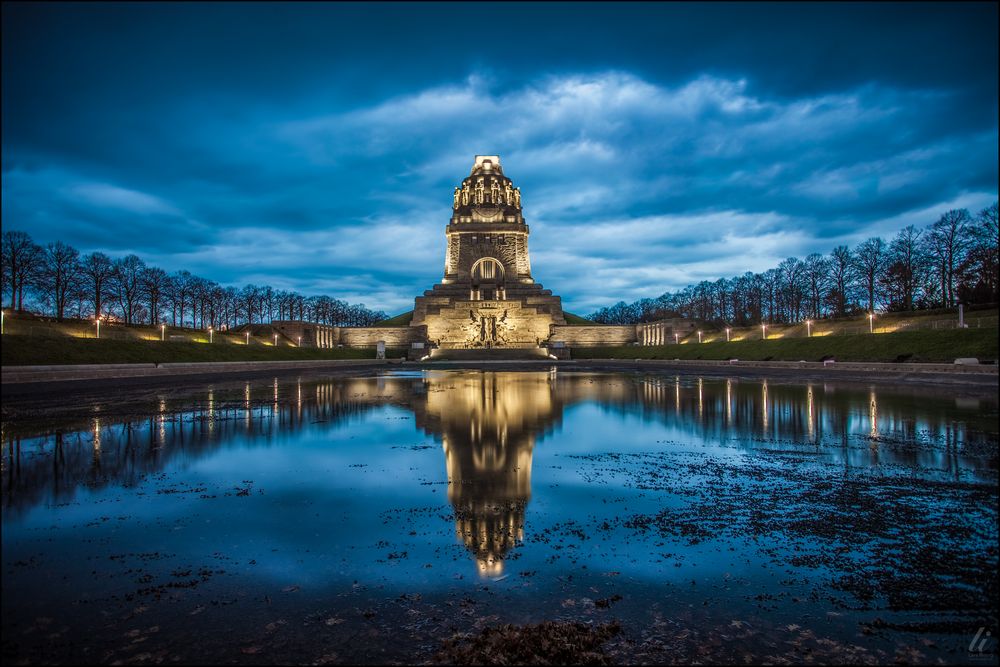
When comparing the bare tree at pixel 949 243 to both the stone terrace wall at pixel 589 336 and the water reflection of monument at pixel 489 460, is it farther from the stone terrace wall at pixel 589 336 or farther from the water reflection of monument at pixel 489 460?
the water reflection of monument at pixel 489 460

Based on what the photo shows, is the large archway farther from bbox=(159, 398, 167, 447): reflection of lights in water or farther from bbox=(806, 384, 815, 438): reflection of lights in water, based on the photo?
bbox=(159, 398, 167, 447): reflection of lights in water

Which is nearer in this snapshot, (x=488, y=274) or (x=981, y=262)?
(x=981, y=262)

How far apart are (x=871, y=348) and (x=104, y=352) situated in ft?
146

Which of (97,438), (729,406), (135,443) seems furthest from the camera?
(729,406)

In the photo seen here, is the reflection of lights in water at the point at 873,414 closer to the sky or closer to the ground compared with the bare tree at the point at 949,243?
closer to the ground

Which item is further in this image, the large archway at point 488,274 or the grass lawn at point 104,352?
the large archway at point 488,274

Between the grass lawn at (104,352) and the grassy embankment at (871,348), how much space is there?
38970mm

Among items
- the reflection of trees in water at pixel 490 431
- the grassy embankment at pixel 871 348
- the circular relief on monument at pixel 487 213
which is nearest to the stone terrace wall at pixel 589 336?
the grassy embankment at pixel 871 348

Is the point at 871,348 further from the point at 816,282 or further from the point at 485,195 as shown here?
the point at 485,195

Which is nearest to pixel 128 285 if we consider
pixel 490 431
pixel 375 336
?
pixel 375 336

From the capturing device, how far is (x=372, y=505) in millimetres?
5645

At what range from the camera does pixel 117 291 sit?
204 feet

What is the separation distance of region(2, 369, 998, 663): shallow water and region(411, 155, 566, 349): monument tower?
6153 centimetres

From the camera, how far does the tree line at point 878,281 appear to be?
48938 millimetres
